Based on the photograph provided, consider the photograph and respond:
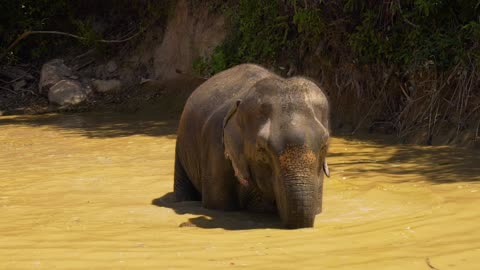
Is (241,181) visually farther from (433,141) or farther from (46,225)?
(433,141)

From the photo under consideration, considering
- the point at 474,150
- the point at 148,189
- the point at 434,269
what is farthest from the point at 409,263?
the point at 474,150

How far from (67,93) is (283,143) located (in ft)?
41.0

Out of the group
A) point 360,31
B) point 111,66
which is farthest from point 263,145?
point 111,66

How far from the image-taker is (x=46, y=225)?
6.66 meters

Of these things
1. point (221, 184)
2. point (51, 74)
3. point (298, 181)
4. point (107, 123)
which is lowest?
point (107, 123)

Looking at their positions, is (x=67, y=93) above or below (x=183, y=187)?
below

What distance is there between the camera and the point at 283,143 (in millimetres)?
6055

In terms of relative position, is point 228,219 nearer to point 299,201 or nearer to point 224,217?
point 224,217

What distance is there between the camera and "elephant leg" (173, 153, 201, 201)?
8328mm

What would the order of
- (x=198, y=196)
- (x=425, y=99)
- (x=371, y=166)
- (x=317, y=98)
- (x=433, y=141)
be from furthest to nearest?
(x=425, y=99) → (x=433, y=141) → (x=371, y=166) → (x=198, y=196) → (x=317, y=98)

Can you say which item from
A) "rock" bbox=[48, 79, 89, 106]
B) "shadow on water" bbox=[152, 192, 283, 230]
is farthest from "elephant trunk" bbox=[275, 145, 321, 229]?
"rock" bbox=[48, 79, 89, 106]

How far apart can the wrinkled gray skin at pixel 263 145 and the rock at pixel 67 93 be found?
34.1 feet

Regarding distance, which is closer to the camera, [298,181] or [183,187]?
[298,181]

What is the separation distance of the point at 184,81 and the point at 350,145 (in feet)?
20.3
